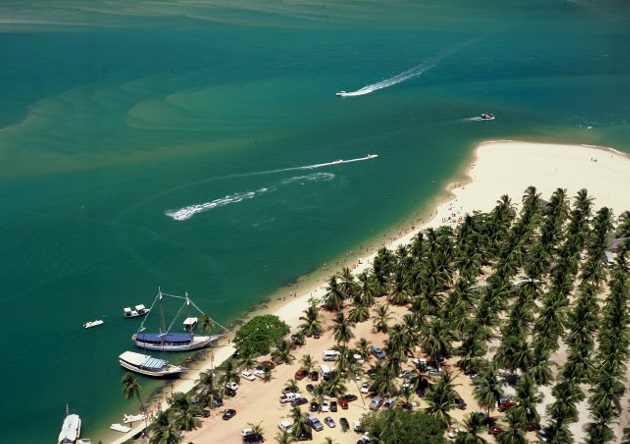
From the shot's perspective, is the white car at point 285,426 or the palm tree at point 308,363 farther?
the palm tree at point 308,363

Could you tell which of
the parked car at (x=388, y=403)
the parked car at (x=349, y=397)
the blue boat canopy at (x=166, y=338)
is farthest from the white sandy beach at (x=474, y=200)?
the blue boat canopy at (x=166, y=338)

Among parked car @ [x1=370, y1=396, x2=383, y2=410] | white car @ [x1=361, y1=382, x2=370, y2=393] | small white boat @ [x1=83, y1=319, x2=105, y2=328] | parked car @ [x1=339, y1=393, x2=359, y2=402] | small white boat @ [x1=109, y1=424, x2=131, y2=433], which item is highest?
parked car @ [x1=370, y1=396, x2=383, y2=410]

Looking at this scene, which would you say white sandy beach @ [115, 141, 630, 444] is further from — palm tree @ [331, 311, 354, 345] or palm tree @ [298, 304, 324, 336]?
palm tree @ [331, 311, 354, 345]

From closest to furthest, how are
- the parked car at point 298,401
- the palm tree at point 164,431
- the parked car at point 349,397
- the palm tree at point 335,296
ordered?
the palm tree at point 164,431
the parked car at point 349,397
the parked car at point 298,401
the palm tree at point 335,296

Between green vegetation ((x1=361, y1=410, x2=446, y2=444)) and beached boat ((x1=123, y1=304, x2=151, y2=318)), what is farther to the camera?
beached boat ((x1=123, y1=304, x2=151, y2=318))

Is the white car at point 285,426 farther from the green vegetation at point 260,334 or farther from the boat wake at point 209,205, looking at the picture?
the boat wake at point 209,205

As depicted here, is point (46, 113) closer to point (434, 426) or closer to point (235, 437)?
point (235, 437)

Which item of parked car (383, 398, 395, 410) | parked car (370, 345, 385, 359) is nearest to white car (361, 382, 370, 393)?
parked car (383, 398, 395, 410)

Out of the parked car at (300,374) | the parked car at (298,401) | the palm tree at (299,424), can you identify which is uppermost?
the palm tree at (299,424)

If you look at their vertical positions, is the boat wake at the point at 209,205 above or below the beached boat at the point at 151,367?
above
